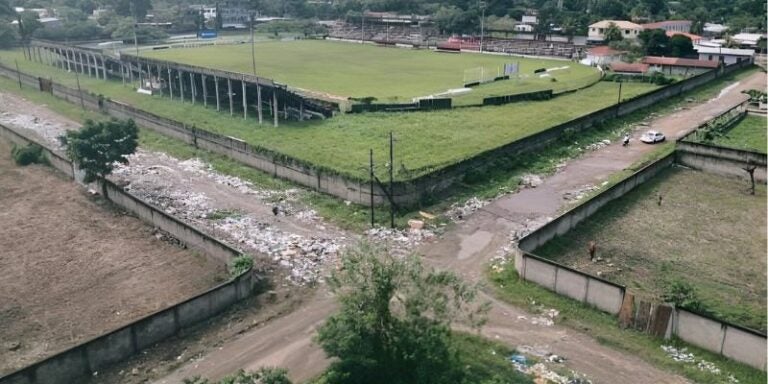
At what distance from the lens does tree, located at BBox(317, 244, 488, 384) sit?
16.9 meters

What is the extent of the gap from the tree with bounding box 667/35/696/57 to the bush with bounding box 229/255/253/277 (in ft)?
242

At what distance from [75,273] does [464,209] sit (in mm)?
18780

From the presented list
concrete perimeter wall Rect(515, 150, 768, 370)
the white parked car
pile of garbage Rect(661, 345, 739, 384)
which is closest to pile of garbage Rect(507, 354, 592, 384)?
pile of garbage Rect(661, 345, 739, 384)

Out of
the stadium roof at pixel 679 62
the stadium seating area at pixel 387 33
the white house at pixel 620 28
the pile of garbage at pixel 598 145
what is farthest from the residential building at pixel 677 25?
the pile of garbage at pixel 598 145

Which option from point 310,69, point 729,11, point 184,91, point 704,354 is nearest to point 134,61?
point 184,91

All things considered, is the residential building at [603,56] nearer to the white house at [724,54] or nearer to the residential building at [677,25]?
the white house at [724,54]

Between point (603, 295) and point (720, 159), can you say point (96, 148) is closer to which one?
point (603, 295)

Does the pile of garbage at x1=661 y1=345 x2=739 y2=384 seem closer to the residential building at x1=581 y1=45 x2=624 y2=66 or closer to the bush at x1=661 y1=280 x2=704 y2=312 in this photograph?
the bush at x1=661 y1=280 x2=704 y2=312

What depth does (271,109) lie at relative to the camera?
52.4 m

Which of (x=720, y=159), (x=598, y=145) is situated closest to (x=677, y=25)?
(x=598, y=145)

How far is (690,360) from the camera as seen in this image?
19.4m

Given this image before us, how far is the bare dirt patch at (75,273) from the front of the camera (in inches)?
856

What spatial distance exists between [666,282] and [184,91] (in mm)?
51382

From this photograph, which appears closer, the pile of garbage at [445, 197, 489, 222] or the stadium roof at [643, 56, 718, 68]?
the pile of garbage at [445, 197, 489, 222]
